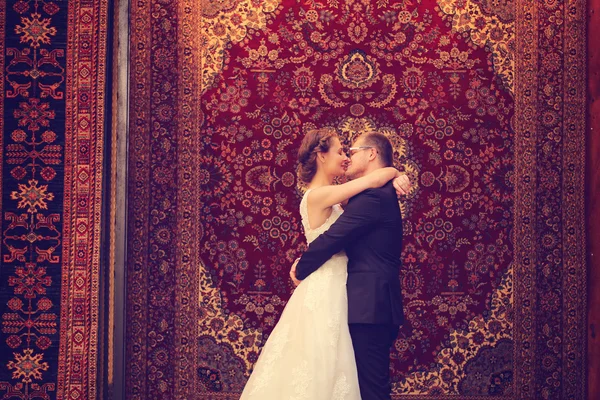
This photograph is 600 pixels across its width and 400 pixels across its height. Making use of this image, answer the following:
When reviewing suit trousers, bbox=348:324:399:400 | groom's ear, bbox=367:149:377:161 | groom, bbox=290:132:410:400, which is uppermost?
groom's ear, bbox=367:149:377:161

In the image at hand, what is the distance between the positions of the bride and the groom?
6 centimetres

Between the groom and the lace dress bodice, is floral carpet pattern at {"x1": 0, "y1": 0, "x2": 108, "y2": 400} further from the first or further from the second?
the groom

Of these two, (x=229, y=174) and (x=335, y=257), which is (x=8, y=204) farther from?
(x=335, y=257)

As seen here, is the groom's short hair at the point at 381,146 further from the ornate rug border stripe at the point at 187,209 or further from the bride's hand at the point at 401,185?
the ornate rug border stripe at the point at 187,209

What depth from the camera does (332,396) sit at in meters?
3.58

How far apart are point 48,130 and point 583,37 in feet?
12.4

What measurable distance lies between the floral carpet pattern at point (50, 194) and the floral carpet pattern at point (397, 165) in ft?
1.22

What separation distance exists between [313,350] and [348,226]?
0.66 m

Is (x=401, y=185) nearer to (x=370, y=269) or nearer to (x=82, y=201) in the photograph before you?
(x=370, y=269)

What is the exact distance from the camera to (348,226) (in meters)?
3.63

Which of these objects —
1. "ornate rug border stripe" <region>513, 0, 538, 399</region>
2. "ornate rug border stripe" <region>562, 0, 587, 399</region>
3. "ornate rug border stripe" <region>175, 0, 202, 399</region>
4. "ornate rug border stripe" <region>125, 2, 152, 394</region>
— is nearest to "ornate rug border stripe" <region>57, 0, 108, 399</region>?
"ornate rug border stripe" <region>125, 2, 152, 394</region>

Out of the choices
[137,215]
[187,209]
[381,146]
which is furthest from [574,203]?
[137,215]

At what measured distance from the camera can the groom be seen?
363 centimetres

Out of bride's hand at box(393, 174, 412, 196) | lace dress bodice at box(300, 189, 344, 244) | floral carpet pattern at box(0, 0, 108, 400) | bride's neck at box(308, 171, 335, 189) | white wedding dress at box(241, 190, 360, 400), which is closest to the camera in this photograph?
white wedding dress at box(241, 190, 360, 400)
